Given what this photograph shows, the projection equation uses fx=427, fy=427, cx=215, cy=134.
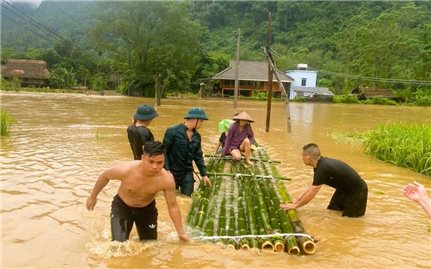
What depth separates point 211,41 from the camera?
7919 cm

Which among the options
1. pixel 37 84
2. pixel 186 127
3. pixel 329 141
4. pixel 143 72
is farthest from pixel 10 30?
pixel 186 127

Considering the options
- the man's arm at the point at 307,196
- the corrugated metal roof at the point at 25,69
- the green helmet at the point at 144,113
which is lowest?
the man's arm at the point at 307,196

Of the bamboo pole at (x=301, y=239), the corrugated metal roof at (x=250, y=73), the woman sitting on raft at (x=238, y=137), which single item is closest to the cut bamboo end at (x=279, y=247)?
the bamboo pole at (x=301, y=239)

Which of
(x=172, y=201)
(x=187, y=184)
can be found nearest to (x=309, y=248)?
(x=172, y=201)

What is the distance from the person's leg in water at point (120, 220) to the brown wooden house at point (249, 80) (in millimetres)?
43453

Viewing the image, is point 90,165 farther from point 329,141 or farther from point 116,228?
point 329,141

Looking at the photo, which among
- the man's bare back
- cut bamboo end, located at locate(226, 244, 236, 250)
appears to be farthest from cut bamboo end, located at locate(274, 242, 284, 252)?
the man's bare back

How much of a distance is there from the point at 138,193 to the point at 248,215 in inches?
64.1

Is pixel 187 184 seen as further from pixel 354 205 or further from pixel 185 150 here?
pixel 354 205

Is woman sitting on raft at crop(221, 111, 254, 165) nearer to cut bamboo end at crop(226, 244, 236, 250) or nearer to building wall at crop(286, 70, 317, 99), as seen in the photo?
cut bamboo end at crop(226, 244, 236, 250)

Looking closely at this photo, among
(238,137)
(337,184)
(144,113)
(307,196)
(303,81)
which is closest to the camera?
(307,196)

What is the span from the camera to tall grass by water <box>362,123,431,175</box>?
359 inches

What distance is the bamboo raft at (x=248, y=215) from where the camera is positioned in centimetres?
436

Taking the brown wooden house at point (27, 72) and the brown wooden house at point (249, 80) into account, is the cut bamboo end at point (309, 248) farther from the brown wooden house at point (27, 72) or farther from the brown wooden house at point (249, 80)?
the brown wooden house at point (27, 72)
